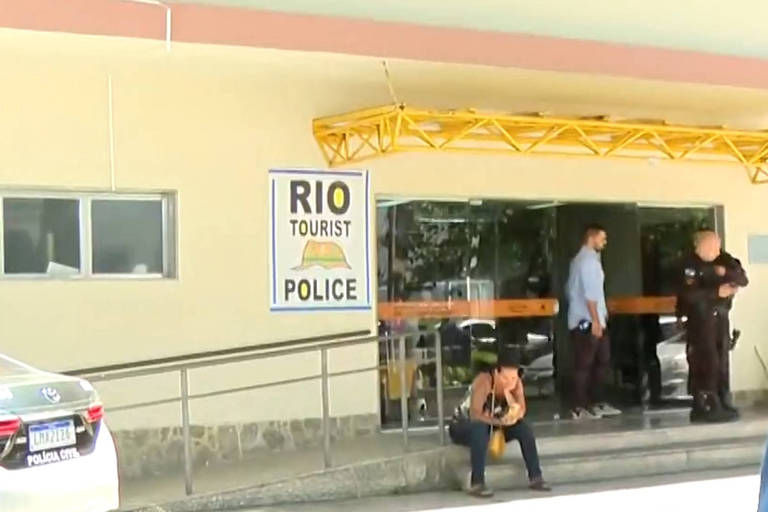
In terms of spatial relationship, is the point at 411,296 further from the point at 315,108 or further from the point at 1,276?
the point at 1,276

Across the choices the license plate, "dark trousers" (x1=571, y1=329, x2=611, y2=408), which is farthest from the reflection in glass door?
the license plate

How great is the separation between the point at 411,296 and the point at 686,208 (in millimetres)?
3503

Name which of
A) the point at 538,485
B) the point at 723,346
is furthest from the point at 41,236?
the point at 723,346

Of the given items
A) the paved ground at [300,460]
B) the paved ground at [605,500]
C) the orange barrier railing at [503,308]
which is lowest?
the paved ground at [605,500]

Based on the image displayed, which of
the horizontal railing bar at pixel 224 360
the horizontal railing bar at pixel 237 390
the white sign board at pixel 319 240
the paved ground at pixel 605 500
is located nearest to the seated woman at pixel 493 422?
the paved ground at pixel 605 500

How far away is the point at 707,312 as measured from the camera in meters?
11.2

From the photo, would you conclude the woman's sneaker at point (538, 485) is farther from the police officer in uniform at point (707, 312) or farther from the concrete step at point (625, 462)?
the police officer in uniform at point (707, 312)

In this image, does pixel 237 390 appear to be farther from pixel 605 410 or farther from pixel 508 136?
pixel 605 410

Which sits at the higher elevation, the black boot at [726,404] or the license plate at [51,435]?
the license plate at [51,435]

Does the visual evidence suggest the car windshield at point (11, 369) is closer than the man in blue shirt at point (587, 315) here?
Yes

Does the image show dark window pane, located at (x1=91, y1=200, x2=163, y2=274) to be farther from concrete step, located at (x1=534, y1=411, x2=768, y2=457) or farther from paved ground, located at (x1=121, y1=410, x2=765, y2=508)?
concrete step, located at (x1=534, y1=411, x2=768, y2=457)

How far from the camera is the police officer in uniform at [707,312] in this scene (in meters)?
11.2

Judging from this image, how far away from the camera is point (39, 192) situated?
947 centimetres

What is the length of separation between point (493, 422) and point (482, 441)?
0.84ft
